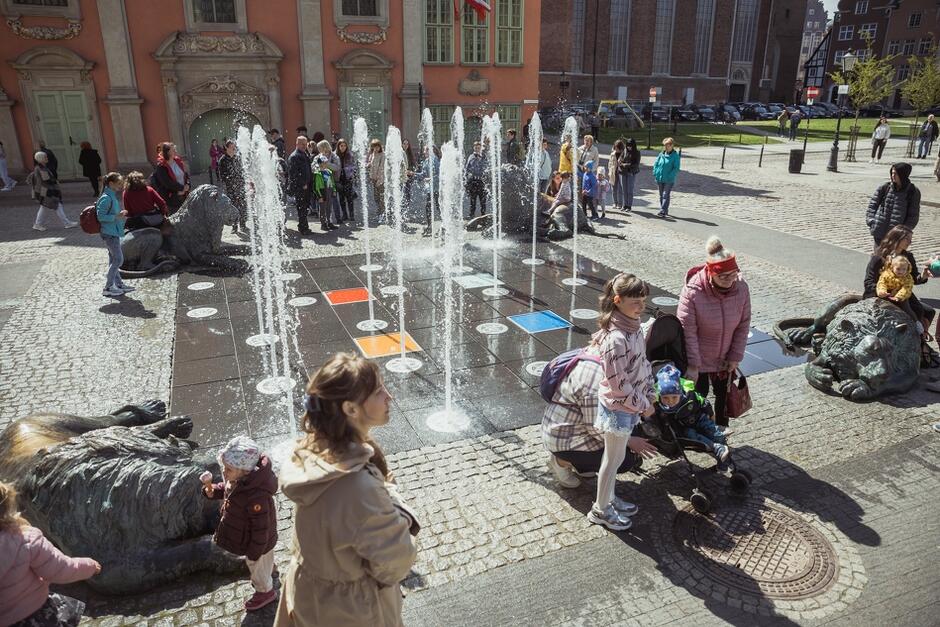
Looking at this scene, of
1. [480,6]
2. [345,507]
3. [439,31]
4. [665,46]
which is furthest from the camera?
[665,46]

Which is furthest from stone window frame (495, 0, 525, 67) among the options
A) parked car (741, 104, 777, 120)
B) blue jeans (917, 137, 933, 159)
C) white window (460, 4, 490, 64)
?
parked car (741, 104, 777, 120)

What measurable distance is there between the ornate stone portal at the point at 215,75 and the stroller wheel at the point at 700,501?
2043 cm

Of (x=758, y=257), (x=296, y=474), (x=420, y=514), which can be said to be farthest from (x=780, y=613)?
(x=758, y=257)

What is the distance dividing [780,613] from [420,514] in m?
2.26

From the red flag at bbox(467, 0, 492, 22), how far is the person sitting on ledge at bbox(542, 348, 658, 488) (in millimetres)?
20156

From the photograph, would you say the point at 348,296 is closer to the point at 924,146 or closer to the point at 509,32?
the point at 509,32

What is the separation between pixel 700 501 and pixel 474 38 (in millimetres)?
22422

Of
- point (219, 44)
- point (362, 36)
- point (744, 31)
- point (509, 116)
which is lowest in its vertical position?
point (509, 116)

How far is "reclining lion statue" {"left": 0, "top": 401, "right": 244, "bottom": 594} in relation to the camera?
12.0 ft

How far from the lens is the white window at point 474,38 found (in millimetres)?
23348

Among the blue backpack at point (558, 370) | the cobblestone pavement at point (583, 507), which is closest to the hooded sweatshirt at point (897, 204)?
the cobblestone pavement at point (583, 507)

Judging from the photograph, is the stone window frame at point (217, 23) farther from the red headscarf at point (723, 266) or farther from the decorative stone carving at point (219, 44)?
the red headscarf at point (723, 266)

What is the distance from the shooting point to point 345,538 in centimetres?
215

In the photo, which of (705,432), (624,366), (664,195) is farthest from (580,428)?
(664,195)
